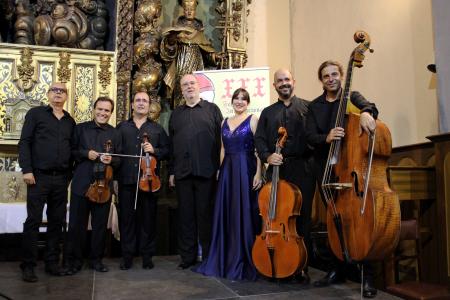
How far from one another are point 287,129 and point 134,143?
137 centimetres

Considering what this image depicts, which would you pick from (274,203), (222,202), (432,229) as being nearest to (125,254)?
(222,202)

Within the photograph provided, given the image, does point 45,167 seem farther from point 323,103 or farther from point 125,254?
point 323,103

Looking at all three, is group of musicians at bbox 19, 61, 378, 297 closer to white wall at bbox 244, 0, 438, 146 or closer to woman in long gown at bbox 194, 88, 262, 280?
woman in long gown at bbox 194, 88, 262, 280

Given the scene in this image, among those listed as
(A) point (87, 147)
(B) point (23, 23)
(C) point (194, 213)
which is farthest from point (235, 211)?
(B) point (23, 23)

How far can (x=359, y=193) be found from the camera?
264 cm

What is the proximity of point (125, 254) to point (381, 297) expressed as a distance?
209 cm

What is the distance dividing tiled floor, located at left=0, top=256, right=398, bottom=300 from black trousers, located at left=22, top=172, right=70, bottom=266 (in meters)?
0.19

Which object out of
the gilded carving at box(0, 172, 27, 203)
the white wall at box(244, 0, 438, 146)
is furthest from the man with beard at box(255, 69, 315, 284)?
the gilded carving at box(0, 172, 27, 203)

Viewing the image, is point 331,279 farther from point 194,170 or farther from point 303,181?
point 194,170

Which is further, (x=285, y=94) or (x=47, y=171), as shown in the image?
(x=47, y=171)

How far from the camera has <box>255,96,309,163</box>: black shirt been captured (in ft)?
10.9

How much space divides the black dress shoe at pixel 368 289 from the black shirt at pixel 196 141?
1.49 m

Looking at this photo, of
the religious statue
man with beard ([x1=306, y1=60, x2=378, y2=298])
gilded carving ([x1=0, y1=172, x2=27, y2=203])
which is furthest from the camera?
the religious statue

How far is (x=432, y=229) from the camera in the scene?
350cm
